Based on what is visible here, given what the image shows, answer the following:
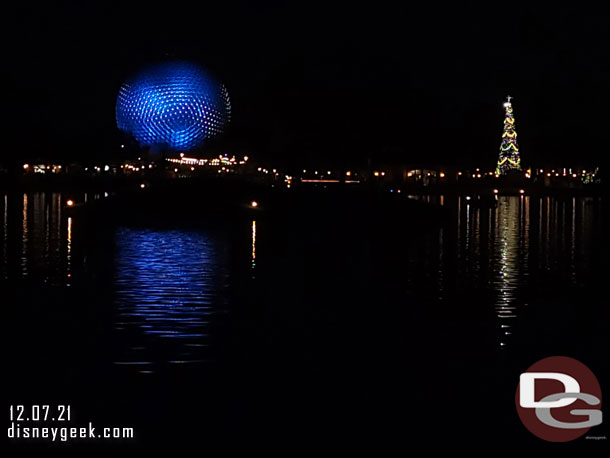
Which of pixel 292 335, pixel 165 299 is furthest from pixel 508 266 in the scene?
pixel 292 335

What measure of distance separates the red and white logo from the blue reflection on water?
310 centimetres

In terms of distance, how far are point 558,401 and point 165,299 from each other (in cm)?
682

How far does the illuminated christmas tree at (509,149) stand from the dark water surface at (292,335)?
60700mm

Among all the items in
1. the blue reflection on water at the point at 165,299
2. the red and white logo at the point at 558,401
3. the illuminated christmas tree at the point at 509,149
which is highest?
the illuminated christmas tree at the point at 509,149

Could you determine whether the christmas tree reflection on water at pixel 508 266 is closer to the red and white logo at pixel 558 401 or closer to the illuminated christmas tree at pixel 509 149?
the red and white logo at pixel 558 401

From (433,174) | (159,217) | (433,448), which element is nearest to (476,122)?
(433,174)

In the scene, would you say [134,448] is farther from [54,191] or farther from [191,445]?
[54,191]

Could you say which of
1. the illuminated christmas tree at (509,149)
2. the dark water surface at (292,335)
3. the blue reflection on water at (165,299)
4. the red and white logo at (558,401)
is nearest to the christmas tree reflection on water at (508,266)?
the dark water surface at (292,335)

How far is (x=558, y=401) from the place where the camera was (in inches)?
299

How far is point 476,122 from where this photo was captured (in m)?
96.7

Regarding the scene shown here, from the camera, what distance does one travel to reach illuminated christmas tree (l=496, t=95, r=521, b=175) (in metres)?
81.8

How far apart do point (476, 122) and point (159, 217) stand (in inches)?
2708

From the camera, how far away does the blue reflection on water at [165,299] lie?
9.82 m

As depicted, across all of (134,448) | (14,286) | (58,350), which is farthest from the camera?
(14,286)
